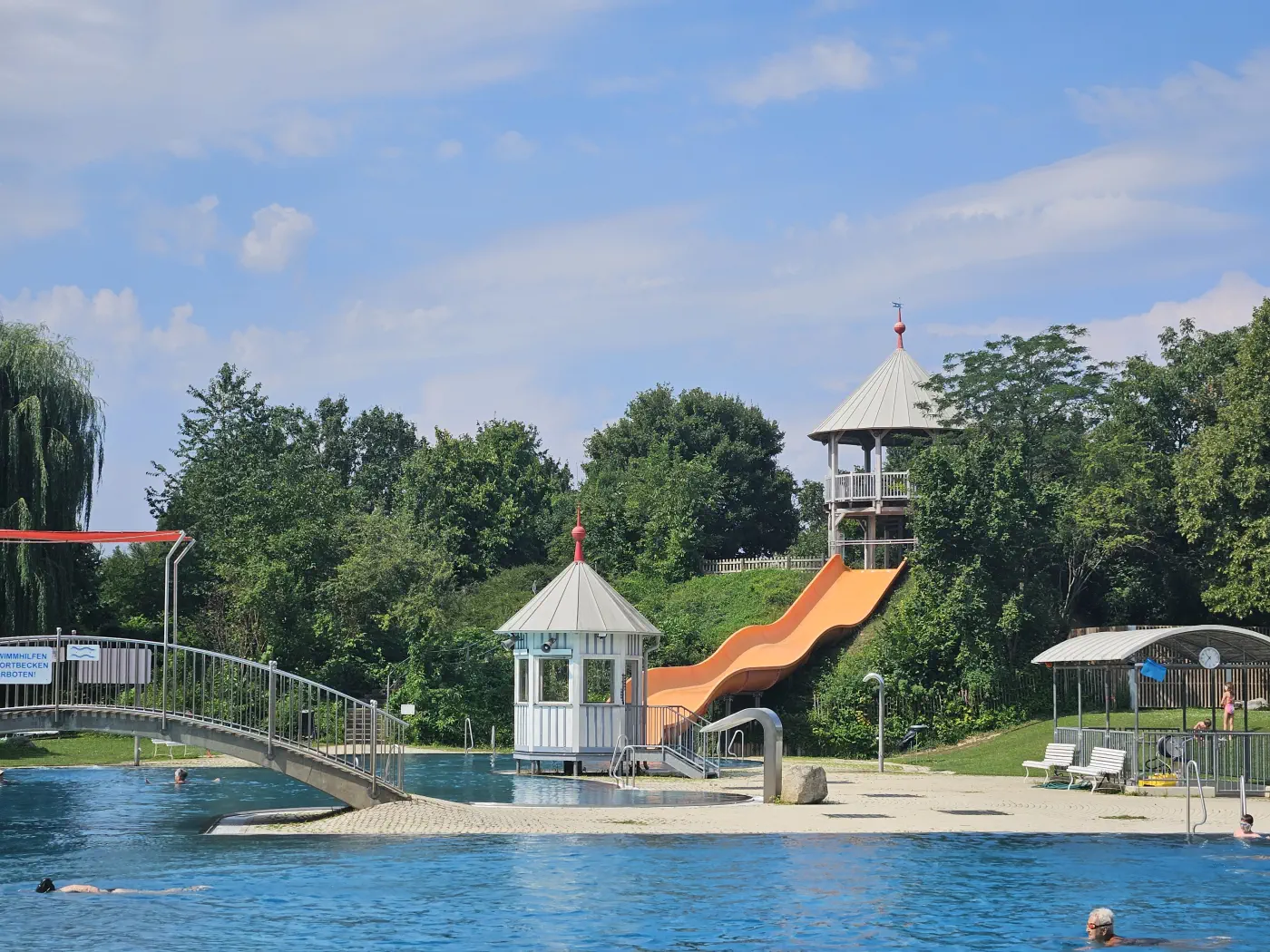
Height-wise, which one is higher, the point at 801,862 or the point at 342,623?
the point at 342,623

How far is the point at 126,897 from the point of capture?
16.8 meters

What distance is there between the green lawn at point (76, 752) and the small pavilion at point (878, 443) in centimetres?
2152

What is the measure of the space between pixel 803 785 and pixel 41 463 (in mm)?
25449

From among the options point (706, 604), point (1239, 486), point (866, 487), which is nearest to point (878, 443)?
point (866, 487)

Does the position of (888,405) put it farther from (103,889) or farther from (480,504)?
(103,889)

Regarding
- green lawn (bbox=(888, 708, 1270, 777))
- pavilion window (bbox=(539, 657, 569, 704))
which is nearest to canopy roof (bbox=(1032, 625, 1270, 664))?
green lawn (bbox=(888, 708, 1270, 777))

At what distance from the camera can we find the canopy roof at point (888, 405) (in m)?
48.7

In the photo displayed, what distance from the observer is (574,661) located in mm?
31797

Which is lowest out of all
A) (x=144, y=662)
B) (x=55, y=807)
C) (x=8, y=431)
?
(x=55, y=807)

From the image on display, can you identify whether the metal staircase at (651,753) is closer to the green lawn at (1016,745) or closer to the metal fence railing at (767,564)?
the green lawn at (1016,745)

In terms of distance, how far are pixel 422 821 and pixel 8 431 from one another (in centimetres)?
2479

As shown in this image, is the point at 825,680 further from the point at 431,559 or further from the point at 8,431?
the point at 8,431

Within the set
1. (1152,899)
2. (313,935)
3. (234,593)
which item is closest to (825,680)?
(234,593)

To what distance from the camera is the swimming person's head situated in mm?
14016
